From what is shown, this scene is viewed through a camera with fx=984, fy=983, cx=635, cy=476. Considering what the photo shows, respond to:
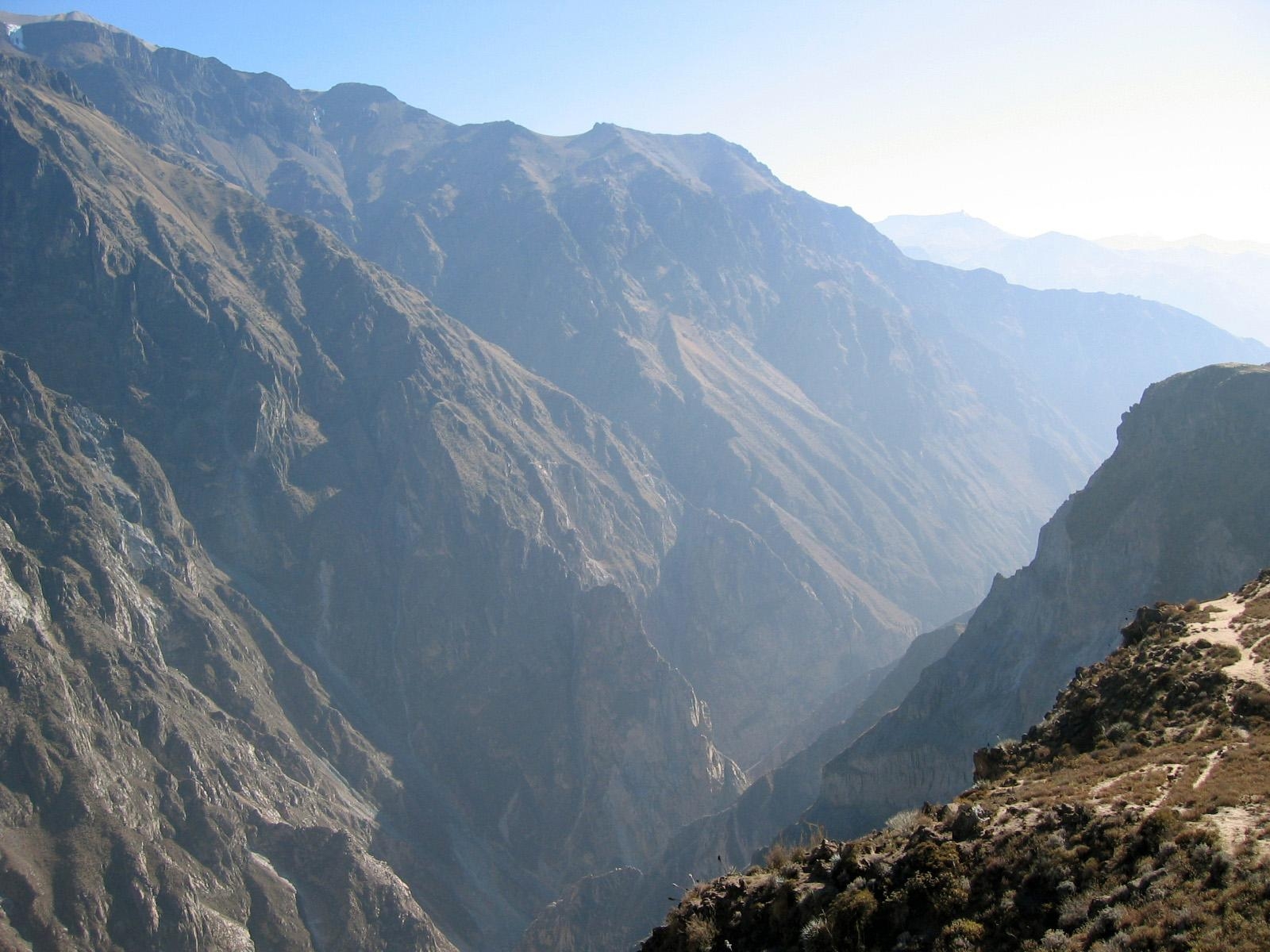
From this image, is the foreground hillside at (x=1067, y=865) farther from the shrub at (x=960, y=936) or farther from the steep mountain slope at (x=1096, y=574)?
the steep mountain slope at (x=1096, y=574)

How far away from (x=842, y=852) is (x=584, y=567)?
158m

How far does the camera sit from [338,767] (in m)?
133

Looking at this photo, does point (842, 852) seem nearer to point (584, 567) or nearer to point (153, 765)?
point (153, 765)

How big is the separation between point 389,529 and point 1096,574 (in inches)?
4773

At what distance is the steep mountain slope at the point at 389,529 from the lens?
14225cm

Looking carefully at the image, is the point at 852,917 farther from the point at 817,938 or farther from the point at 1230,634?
the point at 1230,634

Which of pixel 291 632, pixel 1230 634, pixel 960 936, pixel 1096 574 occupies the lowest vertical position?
pixel 291 632

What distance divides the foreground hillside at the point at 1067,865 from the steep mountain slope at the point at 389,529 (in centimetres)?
11378

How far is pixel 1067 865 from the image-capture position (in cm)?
1741

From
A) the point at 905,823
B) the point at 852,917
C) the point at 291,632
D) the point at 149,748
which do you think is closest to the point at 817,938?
the point at 852,917

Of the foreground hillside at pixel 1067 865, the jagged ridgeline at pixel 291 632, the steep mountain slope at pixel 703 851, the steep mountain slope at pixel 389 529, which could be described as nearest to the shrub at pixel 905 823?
the foreground hillside at pixel 1067 865

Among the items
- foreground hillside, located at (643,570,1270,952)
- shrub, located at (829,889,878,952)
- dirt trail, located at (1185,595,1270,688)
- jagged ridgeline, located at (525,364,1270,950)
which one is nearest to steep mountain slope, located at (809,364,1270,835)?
jagged ridgeline, located at (525,364,1270,950)

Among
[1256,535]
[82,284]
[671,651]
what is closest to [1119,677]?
[1256,535]

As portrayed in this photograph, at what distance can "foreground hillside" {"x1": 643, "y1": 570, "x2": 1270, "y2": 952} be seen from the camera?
15.2 m
